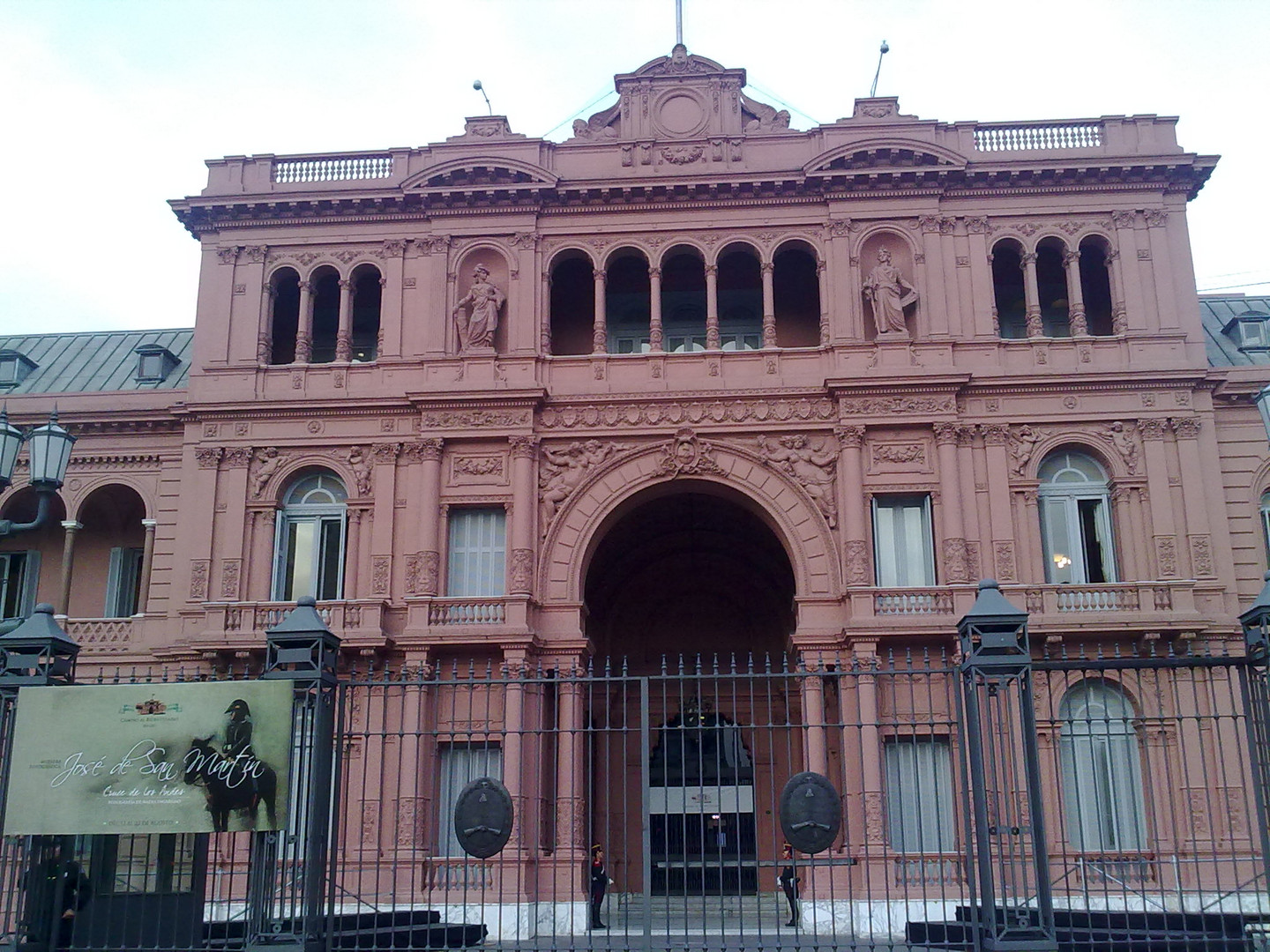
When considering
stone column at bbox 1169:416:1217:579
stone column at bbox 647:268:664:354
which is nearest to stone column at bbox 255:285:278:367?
stone column at bbox 647:268:664:354

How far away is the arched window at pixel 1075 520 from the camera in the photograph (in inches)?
1191

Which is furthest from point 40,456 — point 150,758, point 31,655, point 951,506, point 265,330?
point 951,506

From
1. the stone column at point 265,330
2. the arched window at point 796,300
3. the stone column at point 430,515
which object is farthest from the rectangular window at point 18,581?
the arched window at point 796,300

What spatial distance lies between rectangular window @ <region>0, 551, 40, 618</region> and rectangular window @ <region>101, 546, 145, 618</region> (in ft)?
6.38

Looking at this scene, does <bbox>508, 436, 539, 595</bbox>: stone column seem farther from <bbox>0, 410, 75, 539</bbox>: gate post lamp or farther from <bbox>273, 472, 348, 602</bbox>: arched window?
<bbox>0, 410, 75, 539</bbox>: gate post lamp

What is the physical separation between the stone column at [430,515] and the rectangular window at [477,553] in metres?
0.56

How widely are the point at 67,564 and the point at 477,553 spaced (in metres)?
10.8

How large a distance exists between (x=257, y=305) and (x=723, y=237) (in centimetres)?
1193

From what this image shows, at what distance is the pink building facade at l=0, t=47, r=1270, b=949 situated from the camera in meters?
29.7

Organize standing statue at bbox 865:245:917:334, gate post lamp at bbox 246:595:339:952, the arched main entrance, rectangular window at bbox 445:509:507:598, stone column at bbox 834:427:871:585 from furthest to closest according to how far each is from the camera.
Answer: the arched main entrance, standing statue at bbox 865:245:917:334, rectangular window at bbox 445:509:507:598, stone column at bbox 834:427:871:585, gate post lamp at bbox 246:595:339:952

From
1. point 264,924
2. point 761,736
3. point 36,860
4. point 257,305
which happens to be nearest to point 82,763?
point 36,860

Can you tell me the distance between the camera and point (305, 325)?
107ft

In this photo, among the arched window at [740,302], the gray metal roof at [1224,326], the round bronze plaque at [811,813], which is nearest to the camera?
the round bronze plaque at [811,813]

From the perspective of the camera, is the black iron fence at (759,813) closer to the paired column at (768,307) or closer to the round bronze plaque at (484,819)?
the round bronze plaque at (484,819)
